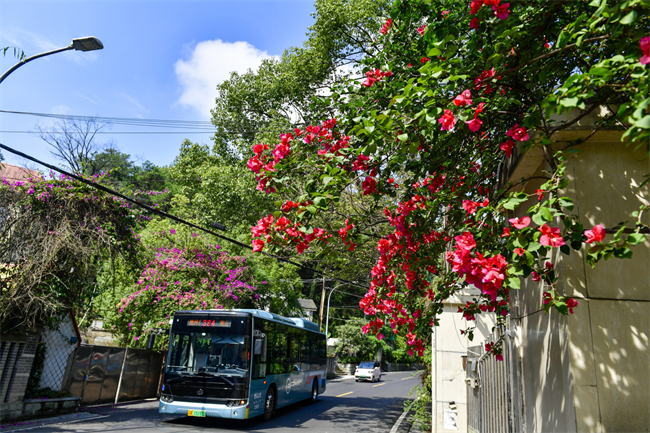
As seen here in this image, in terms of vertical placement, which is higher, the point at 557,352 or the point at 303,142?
the point at 303,142

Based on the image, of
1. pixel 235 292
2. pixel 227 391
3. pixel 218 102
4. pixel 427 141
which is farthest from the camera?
pixel 218 102

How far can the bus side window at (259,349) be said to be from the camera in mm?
11709

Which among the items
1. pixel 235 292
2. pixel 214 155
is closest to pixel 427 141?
pixel 235 292

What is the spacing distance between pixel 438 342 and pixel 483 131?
22.5 feet

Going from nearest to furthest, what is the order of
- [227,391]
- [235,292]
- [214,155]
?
[227,391] < [235,292] < [214,155]

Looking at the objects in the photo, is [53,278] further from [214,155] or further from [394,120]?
[214,155]

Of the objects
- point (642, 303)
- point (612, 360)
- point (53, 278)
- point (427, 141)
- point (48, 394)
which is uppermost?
point (427, 141)

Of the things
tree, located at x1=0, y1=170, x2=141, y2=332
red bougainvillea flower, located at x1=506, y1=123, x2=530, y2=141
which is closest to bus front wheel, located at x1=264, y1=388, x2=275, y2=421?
tree, located at x1=0, y1=170, x2=141, y2=332

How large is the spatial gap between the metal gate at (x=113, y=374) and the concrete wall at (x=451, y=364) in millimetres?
10115

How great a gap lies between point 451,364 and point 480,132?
22.9ft

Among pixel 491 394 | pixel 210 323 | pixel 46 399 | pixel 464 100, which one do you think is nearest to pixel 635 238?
pixel 464 100

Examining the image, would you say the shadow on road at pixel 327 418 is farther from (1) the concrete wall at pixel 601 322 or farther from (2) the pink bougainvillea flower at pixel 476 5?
(2) the pink bougainvillea flower at pixel 476 5

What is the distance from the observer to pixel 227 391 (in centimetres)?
1093

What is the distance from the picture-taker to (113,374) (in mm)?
13992
